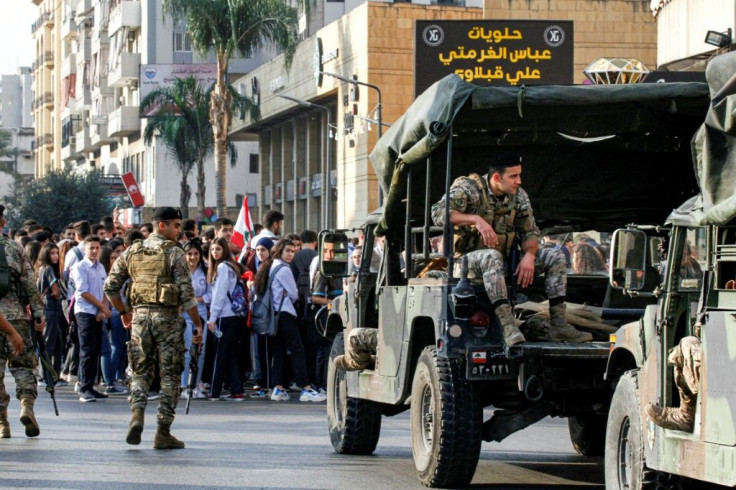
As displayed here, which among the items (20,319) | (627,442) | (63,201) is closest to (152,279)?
(20,319)

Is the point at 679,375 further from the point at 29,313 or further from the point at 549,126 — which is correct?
the point at 29,313

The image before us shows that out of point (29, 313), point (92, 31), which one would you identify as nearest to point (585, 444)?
Answer: point (29, 313)

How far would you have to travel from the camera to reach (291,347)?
18.4 metres

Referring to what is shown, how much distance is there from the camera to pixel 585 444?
41.4 feet

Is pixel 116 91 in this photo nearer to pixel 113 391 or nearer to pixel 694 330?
pixel 113 391

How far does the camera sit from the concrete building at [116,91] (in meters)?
86.2

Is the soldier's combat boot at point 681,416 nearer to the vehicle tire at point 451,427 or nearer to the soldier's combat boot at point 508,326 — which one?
the soldier's combat boot at point 508,326

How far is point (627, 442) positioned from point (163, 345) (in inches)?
206

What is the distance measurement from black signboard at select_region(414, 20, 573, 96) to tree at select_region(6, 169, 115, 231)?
36.9 m

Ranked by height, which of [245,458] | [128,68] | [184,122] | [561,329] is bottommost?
[245,458]

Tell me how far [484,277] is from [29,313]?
4997 mm

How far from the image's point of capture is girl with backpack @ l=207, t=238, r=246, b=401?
1819cm

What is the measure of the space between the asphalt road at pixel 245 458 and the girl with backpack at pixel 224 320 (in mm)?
2042

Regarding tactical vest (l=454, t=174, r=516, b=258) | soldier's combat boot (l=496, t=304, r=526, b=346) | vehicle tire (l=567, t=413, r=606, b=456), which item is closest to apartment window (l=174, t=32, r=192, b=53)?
vehicle tire (l=567, t=413, r=606, b=456)
